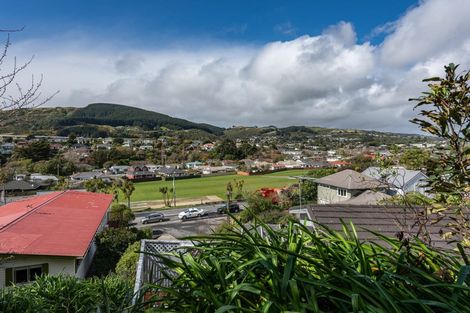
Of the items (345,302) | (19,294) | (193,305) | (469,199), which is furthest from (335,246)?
(19,294)

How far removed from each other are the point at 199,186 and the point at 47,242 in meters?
46.6

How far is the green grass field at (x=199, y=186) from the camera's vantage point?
5147 cm

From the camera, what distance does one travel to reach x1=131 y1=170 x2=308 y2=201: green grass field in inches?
2026

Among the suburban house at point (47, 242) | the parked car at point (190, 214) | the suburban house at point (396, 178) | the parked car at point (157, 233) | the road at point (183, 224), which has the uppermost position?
the suburban house at point (396, 178)

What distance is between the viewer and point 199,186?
59719mm

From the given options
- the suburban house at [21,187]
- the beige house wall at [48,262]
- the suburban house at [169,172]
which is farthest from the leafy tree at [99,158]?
the beige house wall at [48,262]

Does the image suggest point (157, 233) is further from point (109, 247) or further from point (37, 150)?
point (37, 150)

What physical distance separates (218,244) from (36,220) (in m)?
17.4

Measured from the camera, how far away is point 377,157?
520cm

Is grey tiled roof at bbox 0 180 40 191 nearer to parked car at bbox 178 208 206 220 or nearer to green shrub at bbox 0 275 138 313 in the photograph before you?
parked car at bbox 178 208 206 220

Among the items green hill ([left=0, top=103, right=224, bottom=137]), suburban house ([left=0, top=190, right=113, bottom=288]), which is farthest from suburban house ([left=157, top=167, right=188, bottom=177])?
green hill ([left=0, top=103, right=224, bottom=137])

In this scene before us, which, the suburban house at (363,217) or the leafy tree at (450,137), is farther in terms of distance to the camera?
the suburban house at (363,217)

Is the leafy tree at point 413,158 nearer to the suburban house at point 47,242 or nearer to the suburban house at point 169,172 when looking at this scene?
the suburban house at point 47,242

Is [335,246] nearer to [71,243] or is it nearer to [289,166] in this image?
[71,243]
